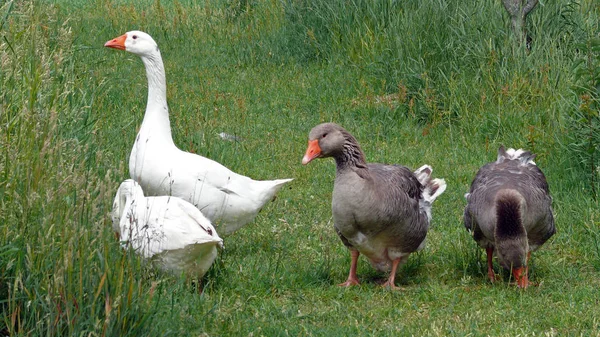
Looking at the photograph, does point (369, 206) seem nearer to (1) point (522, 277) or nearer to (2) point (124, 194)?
(1) point (522, 277)

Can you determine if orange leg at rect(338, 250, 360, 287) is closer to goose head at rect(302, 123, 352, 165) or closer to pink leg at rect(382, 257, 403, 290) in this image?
pink leg at rect(382, 257, 403, 290)

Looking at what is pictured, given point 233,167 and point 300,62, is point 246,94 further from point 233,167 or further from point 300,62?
point 233,167

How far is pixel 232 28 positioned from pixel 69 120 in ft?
24.7

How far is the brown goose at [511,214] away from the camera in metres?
6.00

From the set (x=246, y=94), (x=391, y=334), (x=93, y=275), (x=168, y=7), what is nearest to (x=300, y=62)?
(x=246, y=94)

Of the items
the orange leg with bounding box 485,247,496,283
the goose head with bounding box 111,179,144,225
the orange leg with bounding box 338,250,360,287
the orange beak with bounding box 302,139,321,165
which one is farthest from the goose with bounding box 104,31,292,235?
the orange leg with bounding box 485,247,496,283

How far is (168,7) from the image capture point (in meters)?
17.2

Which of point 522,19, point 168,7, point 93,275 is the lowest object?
point 168,7

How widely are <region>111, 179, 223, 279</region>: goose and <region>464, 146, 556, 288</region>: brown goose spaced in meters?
1.91

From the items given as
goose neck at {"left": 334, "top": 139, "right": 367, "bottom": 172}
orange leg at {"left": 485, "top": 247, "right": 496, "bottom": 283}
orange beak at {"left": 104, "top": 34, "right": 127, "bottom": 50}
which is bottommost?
orange leg at {"left": 485, "top": 247, "right": 496, "bottom": 283}

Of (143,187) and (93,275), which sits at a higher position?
(93,275)

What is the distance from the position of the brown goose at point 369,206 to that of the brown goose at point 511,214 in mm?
439

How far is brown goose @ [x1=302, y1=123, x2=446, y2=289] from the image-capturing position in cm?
604

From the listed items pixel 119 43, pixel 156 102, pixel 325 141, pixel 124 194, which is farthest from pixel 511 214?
pixel 119 43
